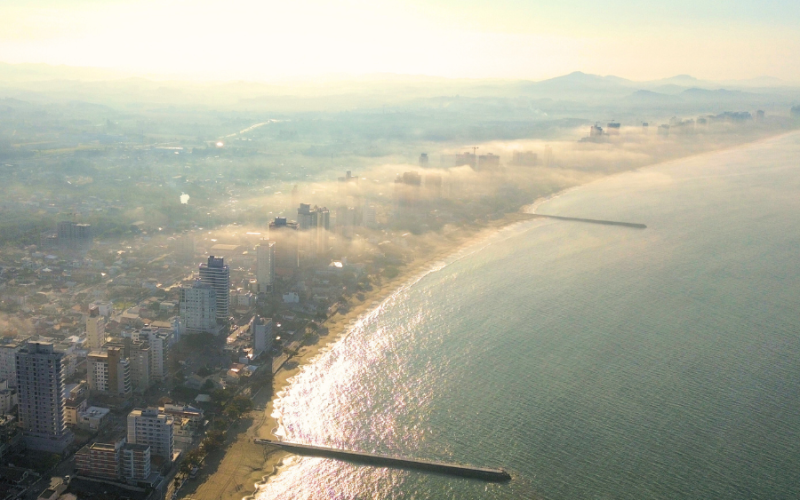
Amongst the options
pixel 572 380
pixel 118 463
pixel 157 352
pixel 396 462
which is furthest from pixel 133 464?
pixel 572 380

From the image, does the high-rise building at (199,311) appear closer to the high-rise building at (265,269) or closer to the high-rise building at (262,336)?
the high-rise building at (262,336)

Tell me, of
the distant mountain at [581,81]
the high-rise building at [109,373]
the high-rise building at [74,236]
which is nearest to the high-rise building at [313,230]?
the high-rise building at [74,236]

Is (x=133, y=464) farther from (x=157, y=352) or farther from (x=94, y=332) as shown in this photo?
(x=94, y=332)

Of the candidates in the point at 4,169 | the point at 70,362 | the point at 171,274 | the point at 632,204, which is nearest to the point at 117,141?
the point at 4,169

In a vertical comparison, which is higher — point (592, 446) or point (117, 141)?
point (117, 141)

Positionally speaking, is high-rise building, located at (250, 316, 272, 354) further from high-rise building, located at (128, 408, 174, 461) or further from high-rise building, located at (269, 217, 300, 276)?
high-rise building, located at (269, 217, 300, 276)

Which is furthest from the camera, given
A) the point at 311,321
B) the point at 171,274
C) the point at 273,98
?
the point at 273,98

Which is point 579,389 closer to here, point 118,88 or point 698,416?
point 698,416
